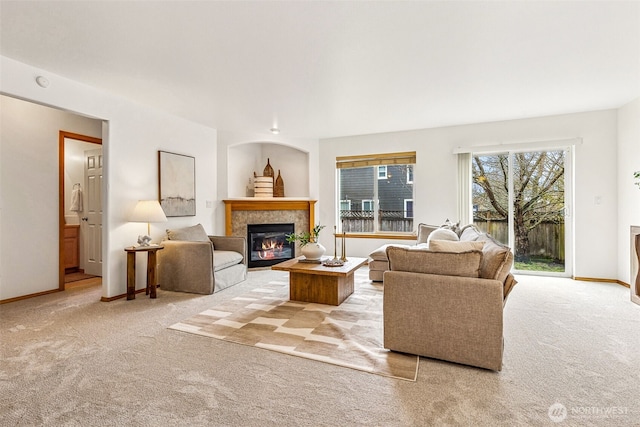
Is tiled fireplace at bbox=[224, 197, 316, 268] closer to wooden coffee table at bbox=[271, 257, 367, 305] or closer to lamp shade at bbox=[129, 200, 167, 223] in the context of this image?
lamp shade at bbox=[129, 200, 167, 223]

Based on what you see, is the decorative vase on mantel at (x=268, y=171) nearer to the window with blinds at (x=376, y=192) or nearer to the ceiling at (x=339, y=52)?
the window with blinds at (x=376, y=192)

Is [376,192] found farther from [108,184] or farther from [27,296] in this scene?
[27,296]

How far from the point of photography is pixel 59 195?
4266 mm

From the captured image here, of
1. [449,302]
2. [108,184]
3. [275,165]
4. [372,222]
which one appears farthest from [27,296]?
[372,222]

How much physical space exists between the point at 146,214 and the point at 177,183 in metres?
0.98

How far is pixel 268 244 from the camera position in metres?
5.90

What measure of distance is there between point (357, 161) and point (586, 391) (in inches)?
185

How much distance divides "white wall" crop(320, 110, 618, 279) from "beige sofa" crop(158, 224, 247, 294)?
2.53m

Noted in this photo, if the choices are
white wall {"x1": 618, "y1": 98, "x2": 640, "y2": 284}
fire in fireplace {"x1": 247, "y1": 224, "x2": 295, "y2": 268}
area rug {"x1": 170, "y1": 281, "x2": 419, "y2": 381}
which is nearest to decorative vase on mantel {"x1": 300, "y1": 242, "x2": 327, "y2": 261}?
area rug {"x1": 170, "y1": 281, "x2": 419, "y2": 381}

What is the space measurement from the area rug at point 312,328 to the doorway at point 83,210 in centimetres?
322

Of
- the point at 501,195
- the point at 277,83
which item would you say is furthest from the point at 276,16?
the point at 501,195

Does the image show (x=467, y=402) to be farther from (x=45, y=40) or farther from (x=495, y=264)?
(x=45, y=40)

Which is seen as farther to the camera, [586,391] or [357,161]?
[357,161]

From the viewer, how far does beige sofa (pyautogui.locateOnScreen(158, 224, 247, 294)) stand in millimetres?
3982
